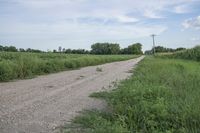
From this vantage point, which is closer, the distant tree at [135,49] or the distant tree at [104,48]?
the distant tree at [104,48]

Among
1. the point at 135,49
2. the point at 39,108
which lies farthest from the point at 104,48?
the point at 39,108

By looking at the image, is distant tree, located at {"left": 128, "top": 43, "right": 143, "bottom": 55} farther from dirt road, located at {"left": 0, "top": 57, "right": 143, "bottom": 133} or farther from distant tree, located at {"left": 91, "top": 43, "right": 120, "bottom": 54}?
dirt road, located at {"left": 0, "top": 57, "right": 143, "bottom": 133}

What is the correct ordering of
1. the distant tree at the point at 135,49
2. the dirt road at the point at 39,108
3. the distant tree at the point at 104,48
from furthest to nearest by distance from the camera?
the distant tree at the point at 135,49 < the distant tree at the point at 104,48 < the dirt road at the point at 39,108

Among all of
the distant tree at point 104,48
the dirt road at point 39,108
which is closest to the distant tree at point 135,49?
the distant tree at point 104,48

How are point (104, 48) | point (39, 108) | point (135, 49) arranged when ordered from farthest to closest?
point (135, 49)
point (104, 48)
point (39, 108)

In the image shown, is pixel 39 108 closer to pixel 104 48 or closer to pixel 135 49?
pixel 104 48

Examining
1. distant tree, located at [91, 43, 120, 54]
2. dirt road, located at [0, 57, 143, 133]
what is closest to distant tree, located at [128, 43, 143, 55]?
distant tree, located at [91, 43, 120, 54]

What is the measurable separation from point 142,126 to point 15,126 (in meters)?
2.80

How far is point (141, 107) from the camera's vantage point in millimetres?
8070

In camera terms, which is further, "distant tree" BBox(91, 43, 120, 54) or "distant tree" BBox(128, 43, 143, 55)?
"distant tree" BBox(128, 43, 143, 55)

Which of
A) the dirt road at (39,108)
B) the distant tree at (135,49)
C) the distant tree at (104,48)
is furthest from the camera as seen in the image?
the distant tree at (135,49)

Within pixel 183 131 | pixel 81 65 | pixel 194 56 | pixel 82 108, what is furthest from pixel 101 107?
pixel 194 56

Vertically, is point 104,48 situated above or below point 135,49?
above

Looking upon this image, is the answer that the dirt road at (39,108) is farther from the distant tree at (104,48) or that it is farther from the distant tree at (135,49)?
the distant tree at (135,49)
